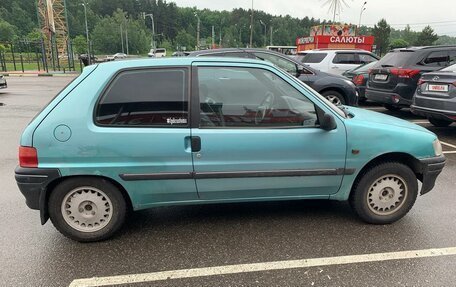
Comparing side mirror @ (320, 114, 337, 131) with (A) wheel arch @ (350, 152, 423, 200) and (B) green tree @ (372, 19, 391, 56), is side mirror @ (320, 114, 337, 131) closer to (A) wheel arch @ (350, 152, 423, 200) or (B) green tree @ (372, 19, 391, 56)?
(A) wheel arch @ (350, 152, 423, 200)

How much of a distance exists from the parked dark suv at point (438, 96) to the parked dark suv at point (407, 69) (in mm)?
1167

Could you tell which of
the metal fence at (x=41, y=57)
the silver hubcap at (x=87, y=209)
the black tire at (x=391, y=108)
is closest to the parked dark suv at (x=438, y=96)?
A: the black tire at (x=391, y=108)

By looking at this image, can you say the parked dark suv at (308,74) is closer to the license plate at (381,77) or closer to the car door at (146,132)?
the license plate at (381,77)

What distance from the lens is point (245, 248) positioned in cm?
322

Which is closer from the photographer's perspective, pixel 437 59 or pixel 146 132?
pixel 146 132

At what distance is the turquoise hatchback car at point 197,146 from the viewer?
3.09 m

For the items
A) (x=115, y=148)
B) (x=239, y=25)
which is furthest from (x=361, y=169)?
(x=239, y=25)

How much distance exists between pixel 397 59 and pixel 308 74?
226 centimetres

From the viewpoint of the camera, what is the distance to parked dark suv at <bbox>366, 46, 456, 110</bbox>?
850 centimetres

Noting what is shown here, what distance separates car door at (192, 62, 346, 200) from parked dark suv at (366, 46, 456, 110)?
613 cm

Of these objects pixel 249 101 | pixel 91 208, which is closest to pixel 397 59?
pixel 249 101

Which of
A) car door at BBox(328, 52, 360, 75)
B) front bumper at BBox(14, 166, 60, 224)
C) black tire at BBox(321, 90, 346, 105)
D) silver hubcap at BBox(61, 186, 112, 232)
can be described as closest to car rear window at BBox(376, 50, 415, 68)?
black tire at BBox(321, 90, 346, 105)

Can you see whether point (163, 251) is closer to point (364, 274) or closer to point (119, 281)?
point (119, 281)

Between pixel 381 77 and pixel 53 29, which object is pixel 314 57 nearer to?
pixel 381 77
